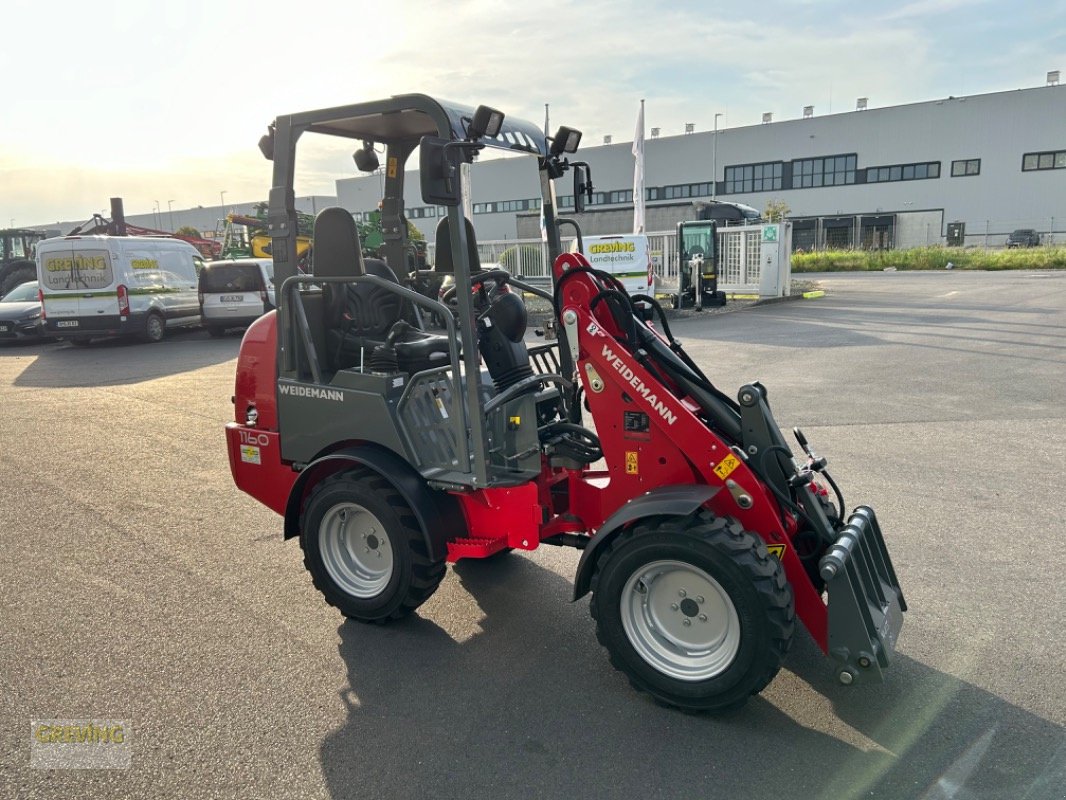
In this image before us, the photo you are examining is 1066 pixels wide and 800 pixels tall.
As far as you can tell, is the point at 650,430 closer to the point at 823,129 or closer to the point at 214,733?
the point at 214,733

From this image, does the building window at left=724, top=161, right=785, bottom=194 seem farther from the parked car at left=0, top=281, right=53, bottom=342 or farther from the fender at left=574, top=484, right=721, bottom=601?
the fender at left=574, top=484, right=721, bottom=601

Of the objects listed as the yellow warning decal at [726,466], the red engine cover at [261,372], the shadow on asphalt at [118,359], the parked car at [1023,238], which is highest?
the parked car at [1023,238]

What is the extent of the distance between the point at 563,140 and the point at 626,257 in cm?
1396

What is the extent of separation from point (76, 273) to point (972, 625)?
16830 mm

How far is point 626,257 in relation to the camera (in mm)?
18016

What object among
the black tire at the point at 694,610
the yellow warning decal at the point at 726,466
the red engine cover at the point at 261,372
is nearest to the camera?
the black tire at the point at 694,610

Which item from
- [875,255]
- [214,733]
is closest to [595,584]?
[214,733]

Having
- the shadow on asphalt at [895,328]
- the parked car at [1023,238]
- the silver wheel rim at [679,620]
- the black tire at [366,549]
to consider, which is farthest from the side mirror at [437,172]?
the parked car at [1023,238]

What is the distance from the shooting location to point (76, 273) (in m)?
15.7

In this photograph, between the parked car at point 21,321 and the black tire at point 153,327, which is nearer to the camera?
the black tire at point 153,327

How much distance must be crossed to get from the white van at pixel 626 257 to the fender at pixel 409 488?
47.4ft

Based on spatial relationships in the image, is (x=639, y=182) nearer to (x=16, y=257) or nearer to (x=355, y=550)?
(x=355, y=550)

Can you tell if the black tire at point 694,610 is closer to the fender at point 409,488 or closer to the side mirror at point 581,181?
the fender at point 409,488

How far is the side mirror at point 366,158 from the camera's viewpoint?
15.4 feet
